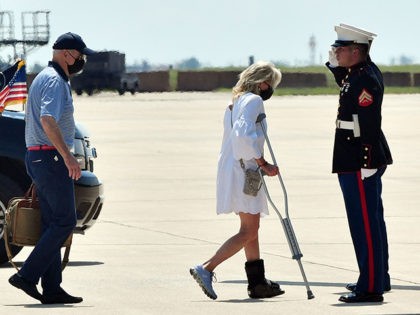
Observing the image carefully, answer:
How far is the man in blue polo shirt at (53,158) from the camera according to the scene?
984cm

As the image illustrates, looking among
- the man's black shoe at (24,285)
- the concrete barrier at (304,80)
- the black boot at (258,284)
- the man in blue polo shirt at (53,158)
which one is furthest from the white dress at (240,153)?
the concrete barrier at (304,80)

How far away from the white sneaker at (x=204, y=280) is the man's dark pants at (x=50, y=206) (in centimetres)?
85

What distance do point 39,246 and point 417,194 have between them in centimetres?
943

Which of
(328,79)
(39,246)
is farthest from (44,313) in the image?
(328,79)

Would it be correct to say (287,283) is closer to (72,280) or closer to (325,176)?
(72,280)

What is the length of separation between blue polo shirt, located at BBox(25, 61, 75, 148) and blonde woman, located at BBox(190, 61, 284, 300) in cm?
103

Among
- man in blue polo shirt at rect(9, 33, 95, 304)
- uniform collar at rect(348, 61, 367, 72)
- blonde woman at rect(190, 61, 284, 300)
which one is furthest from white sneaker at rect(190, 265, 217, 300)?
uniform collar at rect(348, 61, 367, 72)

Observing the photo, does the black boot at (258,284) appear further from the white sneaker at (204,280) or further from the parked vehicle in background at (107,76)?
the parked vehicle in background at (107,76)

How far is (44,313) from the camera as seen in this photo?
9.79m

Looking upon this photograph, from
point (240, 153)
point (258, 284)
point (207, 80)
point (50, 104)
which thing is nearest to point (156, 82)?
point (207, 80)

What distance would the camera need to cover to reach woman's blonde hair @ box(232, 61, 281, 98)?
10219mm

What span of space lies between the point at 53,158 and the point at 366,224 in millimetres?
2013

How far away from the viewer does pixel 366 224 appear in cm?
1027

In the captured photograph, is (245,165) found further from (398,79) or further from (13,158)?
(398,79)
